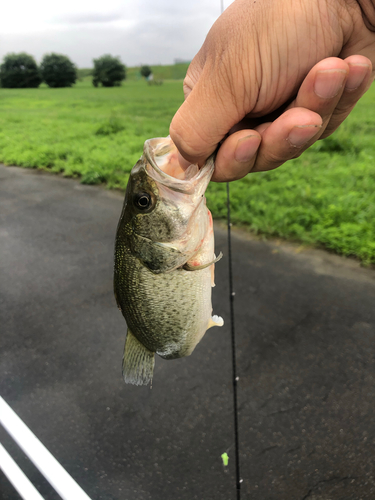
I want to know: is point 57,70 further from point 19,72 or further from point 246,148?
point 246,148

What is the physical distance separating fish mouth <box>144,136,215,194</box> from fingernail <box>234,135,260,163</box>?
88 mm

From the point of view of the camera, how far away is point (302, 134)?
39.9 inches

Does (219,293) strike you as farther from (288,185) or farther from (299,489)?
(288,185)

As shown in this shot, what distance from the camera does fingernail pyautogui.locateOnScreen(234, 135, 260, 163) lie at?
3.48ft

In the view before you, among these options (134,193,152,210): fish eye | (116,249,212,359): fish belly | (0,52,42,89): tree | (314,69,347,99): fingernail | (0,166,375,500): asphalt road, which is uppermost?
(0,52,42,89): tree

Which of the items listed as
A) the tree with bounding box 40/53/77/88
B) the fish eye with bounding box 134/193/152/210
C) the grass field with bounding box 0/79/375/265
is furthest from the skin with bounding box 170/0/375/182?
the tree with bounding box 40/53/77/88

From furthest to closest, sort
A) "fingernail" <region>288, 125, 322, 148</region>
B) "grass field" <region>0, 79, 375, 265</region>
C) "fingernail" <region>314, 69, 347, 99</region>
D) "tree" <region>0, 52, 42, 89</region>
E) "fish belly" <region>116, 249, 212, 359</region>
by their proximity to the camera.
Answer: "tree" <region>0, 52, 42, 89</region> < "grass field" <region>0, 79, 375, 265</region> < "fish belly" <region>116, 249, 212, 359</region> < "fingernail" <region>288, 125, 322, 148</region> < "fingernail" <region>314, 69, 347, 99</region>

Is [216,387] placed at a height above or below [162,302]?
below

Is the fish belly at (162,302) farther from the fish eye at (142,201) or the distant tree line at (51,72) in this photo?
the distant tree line at (51,72)

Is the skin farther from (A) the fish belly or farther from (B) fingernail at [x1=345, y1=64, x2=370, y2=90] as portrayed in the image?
(A) the fish belly

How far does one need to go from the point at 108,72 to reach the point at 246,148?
1536cm

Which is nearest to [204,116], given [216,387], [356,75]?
[356,75]

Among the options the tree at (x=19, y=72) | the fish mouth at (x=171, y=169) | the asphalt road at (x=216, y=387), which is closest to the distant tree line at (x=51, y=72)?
the tree at (x=19, y=72)

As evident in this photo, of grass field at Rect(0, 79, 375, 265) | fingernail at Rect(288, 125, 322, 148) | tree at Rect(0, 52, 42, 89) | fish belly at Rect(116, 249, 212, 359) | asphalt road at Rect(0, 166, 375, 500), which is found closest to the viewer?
fingernail at Rect(288, 125, 322, 148)
